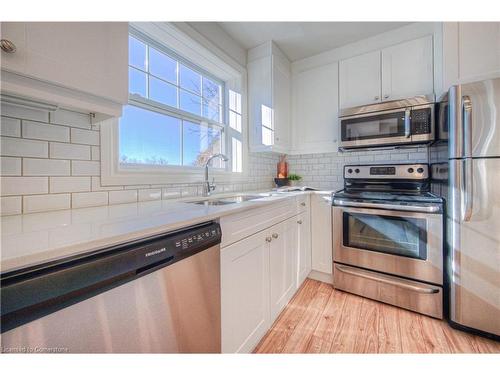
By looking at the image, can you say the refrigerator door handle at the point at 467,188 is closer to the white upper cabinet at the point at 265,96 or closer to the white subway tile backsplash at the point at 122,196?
the white upper cabinet at the point at 265,96

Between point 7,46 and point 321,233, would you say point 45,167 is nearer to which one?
point 7,46

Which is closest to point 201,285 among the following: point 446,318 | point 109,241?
point 109,241

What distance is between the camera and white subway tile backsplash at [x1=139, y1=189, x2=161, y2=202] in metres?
1.42

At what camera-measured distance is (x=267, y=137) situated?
2.41m

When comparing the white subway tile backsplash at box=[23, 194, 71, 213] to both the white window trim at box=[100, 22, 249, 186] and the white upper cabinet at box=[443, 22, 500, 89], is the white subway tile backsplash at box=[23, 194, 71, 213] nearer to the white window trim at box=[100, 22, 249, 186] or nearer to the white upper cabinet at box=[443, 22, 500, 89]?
the white window trim at box=[100, 22, 249, 186]

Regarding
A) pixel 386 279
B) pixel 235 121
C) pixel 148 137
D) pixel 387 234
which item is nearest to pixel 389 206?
pixel 387 234

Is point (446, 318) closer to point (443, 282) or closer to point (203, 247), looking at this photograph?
point (443, 282)

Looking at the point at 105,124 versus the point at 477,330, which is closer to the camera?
the point at 105,124

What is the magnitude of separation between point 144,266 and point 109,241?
0.51 ft

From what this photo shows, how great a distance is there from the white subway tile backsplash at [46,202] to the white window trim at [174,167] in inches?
7.7

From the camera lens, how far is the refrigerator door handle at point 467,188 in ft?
4.64

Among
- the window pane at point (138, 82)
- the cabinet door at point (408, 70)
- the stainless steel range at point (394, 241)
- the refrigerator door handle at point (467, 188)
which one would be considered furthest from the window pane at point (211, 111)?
the refrigerator door handle at point (467, 188)

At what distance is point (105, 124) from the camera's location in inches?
48.8

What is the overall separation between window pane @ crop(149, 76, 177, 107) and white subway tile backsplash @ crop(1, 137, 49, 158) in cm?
81
